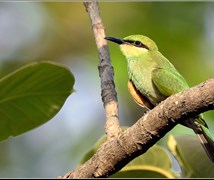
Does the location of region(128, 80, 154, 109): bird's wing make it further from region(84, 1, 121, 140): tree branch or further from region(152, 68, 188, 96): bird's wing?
region(84, 1, 121, 140): tree branch

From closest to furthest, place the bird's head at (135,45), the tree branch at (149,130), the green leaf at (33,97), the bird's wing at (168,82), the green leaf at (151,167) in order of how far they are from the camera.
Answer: the tree branch at (149,130), the green leaf at (33,97), the green leaf at (151,167), the bird's wing at (168,82), the bird's head at (135,45)

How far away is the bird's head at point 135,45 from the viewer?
12.2 ft

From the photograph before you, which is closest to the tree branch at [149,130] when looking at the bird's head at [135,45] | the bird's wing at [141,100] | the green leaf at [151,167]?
the green leaf at [151,167]

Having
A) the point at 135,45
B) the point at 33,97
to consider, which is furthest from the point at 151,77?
the point at 33,97

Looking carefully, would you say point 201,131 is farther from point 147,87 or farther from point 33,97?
point 33,97

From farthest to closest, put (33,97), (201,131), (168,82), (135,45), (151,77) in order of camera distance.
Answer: (135,45)
(151,77)
(168,82)
(201,131)
(33,97)

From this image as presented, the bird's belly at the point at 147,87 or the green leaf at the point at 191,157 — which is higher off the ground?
the bird's belly at the point at 147,87

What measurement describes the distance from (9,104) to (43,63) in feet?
0.75

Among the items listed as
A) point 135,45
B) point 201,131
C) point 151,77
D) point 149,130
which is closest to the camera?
point 149,130

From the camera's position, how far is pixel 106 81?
104 inches

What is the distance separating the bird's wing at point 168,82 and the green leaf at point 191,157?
1.87 feet

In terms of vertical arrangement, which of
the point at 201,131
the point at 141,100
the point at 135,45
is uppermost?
the point at 135,45

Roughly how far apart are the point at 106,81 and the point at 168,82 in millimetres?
675

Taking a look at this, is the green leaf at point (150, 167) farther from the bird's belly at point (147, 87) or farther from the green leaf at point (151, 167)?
the bird's belly at point (147, 87)
